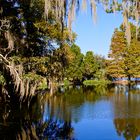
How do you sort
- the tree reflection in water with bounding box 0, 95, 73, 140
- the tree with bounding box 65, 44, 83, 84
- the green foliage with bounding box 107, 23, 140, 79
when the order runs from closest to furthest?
the tree reflection in water with bounding box 0, 95, 73, 140 < the green foliage with bounding box 107, 23, 140, 79 < the tree with bounding box 65, 44, 83, 84

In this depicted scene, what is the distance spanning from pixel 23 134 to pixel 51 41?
958cm

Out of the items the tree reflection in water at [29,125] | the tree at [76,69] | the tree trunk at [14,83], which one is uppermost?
the tree at [76,69]

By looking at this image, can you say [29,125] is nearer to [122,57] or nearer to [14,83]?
[14,83]

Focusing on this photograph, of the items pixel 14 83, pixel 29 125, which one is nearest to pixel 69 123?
pixel 29 125

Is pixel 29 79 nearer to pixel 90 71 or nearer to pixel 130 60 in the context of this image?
pixel 130 60

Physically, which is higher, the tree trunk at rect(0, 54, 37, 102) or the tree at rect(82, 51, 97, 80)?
the tree at rect(82, 51, 97, 80)

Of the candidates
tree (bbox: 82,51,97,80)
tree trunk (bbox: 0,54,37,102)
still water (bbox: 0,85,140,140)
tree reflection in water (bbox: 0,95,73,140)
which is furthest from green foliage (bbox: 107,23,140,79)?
tree trunk (bbox: 0,54,37,102)

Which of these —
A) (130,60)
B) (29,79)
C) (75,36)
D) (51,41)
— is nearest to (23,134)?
(29,79)

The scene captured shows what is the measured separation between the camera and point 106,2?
11.4 meters

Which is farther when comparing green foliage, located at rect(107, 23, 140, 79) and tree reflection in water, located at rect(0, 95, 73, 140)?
green foliage, located at rect(107, 23, 140, 79)

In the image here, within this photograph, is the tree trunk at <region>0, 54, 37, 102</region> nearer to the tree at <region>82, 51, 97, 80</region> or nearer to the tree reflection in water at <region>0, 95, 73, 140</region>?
the tree reflection in water at <region>0, 95, 73, 140</region>

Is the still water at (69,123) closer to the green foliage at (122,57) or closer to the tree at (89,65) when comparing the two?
the green foliage at (122,57)

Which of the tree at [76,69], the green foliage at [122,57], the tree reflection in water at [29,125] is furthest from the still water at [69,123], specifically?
the tree at [76,69]

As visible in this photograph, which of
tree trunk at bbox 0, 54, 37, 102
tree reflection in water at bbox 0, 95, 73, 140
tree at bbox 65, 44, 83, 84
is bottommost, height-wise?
tree reflection in water at bbox 0, 95, 73, 140
